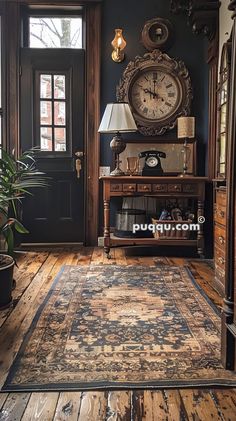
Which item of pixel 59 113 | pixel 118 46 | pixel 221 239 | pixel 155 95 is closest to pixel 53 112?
pixel 59 113

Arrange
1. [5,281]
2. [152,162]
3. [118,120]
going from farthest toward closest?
[152,162], [118,120], [5,281]

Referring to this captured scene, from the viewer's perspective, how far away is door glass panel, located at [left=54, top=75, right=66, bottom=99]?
461 cm

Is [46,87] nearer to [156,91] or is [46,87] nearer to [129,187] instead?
[156,91]

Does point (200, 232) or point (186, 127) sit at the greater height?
point (186, 127)

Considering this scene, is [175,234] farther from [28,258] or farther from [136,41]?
[136,41]

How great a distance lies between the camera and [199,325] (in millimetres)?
2312

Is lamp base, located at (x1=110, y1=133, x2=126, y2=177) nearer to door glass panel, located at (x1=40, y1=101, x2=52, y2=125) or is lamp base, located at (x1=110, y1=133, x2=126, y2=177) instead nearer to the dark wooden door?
the dark wooden door

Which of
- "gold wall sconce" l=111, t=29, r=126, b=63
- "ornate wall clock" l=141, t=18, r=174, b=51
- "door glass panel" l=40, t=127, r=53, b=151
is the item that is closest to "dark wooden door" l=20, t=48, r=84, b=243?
"door glass panel" l=40, t=127, r=53, b=151

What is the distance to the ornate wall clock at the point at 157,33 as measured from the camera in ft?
14.6

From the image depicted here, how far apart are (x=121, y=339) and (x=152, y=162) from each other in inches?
98.3

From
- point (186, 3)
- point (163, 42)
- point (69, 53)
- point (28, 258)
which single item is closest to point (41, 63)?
point (69, 53)

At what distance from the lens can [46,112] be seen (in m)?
4.62

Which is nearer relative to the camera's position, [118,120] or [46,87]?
[118,120]

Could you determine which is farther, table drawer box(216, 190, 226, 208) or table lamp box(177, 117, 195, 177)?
table lamp box(177, 117, 195, 177)
